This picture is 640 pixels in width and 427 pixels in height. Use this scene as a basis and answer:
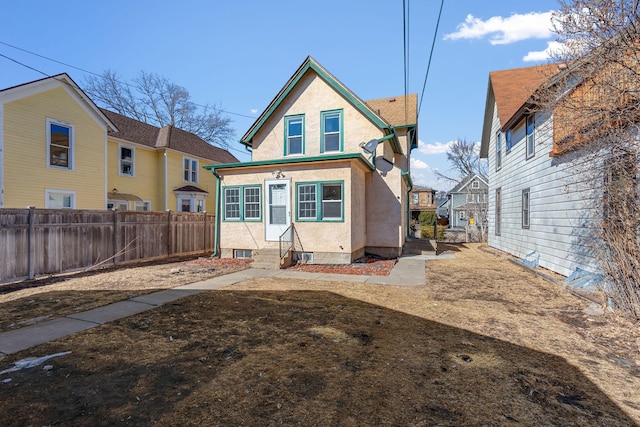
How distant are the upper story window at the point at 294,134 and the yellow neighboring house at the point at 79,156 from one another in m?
Result: 9.65

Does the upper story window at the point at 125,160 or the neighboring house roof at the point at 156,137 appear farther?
the neighboring house roof at the point at 156,137

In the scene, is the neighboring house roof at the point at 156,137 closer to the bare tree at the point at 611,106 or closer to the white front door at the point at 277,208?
the white front door at the point at 277,208

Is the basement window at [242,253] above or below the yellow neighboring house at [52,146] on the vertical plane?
below

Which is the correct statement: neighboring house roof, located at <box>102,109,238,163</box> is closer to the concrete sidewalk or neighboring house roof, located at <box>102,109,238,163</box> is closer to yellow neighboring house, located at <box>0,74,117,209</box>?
yellow neighboring house, located at <box>0,74,117,209</box>

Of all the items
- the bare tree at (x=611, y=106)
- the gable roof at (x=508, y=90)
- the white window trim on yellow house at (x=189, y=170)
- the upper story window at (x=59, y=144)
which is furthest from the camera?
the white window trim on yellow house at (x=189, y=170)

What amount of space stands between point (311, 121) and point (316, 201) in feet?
13.7

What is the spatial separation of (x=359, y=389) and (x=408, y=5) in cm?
919

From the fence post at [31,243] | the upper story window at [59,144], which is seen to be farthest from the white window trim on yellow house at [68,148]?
the fence post at [31,243]

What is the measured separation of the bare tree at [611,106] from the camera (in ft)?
15.0

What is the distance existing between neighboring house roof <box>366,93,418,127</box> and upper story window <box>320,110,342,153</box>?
146 inches

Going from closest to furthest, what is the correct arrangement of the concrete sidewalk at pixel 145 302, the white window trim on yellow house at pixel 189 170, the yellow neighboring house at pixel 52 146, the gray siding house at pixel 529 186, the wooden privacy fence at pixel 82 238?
the concrete sidewalk at pixel 145 302 < the wooden privacy fence at pixel 82 238 < the gray siding house at pixel 529 186 < the yellow neighboring house at pixel 52 146 < the white window trim on yellow house at pixel 189 170

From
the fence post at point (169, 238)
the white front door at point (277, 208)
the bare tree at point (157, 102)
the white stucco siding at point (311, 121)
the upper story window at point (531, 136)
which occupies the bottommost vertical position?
the fence post at point (169, 238)

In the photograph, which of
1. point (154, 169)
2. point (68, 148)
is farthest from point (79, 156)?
point (154, 169)

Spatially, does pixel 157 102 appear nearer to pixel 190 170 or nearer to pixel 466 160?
pixel 190 170
